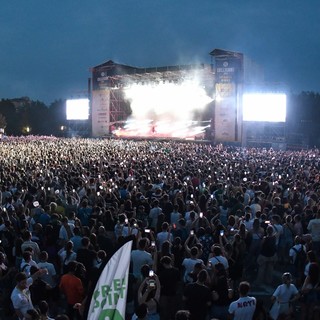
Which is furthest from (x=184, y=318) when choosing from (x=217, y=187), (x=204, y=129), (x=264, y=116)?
(x=204, y=129)

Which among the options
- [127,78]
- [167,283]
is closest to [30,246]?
[167,283]

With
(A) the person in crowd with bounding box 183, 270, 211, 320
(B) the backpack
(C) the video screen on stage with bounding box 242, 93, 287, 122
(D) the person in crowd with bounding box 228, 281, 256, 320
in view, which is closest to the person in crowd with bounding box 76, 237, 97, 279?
(A) the person in crowd with bounding box 183, 270, 211, 320

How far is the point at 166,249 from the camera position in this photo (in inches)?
255

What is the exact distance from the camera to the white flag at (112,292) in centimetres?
313

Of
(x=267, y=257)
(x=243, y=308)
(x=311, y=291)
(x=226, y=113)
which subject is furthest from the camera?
(x=226, y=113)

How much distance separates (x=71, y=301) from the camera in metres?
5.63

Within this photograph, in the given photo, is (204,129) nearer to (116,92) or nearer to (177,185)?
(116,92)

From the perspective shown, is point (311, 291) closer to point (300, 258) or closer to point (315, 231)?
point (300, 258)

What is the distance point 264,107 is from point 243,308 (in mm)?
33113

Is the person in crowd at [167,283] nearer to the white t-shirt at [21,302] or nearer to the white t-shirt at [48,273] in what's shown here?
the white t-shirt at [48,273]

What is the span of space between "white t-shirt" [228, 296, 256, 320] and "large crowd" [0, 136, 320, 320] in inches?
0.5

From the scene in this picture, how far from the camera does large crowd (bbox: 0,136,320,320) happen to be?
5.38m

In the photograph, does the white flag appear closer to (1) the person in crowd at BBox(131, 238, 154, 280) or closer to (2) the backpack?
(1) the person in crowd at BBox(131, 238, 154, 280)

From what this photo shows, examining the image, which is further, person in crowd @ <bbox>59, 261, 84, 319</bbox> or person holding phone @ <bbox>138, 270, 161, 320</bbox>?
person in crowd @ <bbox>59, 261, 84, 319</bbox>
